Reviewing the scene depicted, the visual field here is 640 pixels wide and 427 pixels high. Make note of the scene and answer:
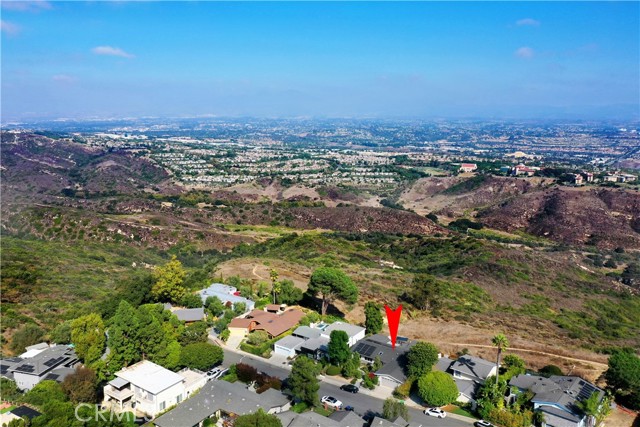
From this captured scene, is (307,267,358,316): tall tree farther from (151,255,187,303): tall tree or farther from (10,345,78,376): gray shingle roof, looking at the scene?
(10,345,78,376): gray shingle roof

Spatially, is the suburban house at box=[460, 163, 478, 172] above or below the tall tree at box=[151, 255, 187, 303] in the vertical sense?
above

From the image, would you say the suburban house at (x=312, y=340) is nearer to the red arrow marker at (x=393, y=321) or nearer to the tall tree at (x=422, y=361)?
the red arrow marker at (x=393, y=321)

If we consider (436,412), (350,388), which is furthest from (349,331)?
(436,412)

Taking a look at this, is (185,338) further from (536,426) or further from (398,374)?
(536,426)

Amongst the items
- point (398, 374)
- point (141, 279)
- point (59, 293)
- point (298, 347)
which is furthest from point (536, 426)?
point (59, 293)

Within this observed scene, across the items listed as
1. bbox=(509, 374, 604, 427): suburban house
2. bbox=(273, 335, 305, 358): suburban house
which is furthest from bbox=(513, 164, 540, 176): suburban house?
bbox=(273, 335, 305, 358): suburban house

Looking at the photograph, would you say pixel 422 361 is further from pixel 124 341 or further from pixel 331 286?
pixel 124 341

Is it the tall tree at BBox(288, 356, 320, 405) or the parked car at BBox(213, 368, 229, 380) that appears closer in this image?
the tall tree at BBox(288, 356, 320, 405)
